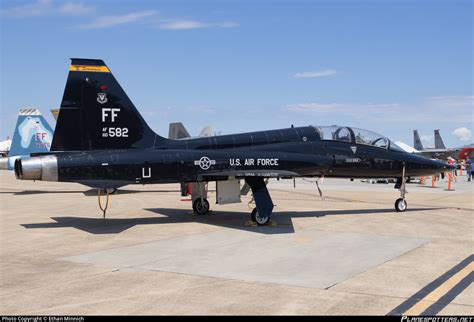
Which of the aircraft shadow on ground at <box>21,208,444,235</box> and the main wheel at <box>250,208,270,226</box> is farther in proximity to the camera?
the main wheel at <box>250,208,270,226</box>

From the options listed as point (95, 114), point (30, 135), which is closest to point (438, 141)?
point (30, 135)

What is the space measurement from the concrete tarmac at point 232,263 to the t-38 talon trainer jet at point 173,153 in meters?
1.46

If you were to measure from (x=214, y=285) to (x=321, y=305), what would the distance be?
6.02ft

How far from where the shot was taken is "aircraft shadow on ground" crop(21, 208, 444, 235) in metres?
13.7

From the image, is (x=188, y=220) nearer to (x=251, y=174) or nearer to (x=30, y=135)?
(x=251, y=174)

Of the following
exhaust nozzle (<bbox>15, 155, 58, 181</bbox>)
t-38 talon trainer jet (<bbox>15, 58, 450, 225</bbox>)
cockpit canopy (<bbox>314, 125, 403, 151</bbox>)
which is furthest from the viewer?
cockpit canopy (<bbox>314, 125, 403, 151</bbox>)

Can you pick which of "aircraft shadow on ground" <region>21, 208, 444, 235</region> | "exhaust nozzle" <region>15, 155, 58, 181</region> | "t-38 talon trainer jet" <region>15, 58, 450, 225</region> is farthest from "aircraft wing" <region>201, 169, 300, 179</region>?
"exhaust nozzle" <region>15, 155, 58, 181</region>

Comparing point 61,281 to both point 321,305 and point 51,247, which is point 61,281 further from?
point 321,305

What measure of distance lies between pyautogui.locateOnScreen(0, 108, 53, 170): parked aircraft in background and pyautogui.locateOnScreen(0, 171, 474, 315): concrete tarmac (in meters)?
10.4

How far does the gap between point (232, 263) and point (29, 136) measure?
2102cm

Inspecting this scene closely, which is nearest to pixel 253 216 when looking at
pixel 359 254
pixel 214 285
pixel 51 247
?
pixel 359 254

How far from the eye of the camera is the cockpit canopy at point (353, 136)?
16.3 meters

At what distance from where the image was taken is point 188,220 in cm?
1549

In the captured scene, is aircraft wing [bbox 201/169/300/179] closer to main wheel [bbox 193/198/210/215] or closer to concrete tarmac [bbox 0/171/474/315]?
concrete tarmac [bbox 0/171/474/315]
